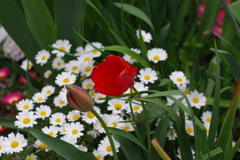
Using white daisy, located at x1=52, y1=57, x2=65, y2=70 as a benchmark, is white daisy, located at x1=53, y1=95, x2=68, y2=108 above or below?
below

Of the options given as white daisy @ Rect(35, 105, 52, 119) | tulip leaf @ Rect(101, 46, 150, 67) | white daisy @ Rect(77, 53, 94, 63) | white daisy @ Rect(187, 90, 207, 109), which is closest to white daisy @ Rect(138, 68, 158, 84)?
tulip leaf @ Rect(101, 46, 150, 67)

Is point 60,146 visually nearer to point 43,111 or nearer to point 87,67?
point 43,111

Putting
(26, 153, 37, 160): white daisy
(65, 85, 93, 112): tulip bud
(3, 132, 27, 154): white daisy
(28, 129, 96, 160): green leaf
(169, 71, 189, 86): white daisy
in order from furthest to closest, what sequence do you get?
1. (169, 71, 189, 86): white daisy
2. (26, 153, 37, 160): white daisy
3. (3, 132, 27, 154): white daisy
4. (28, 129, 96, 160): green leaf
5. (65, 85, 93, 112): tulip bud

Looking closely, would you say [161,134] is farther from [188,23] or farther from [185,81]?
[188,23]

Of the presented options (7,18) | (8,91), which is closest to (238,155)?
(7,18)

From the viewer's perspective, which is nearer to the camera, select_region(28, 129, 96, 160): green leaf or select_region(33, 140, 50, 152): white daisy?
select_region(28, 129, 96, 160): green leaf

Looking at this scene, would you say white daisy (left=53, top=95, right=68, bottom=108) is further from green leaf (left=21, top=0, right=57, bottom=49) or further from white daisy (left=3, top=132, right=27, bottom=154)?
green leaf (left=21, top=0, right=57, bottom=49)
